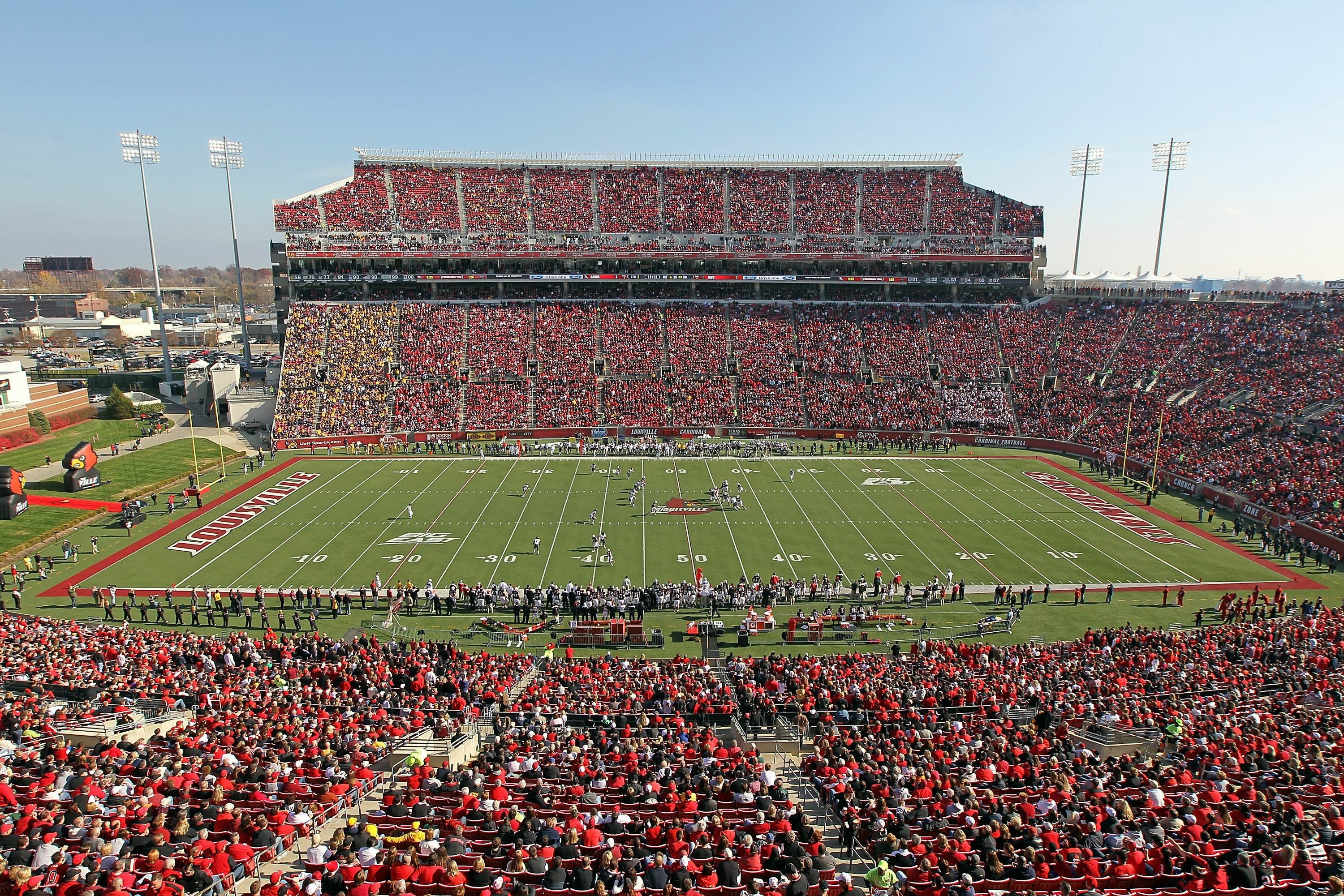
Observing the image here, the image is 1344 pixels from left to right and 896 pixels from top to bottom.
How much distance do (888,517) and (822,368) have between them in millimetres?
23871

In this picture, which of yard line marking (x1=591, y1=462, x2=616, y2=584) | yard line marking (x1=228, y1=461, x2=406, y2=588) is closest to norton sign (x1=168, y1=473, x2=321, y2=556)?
yard line marking (x1=228, y1=461, x2=406, y2=588)

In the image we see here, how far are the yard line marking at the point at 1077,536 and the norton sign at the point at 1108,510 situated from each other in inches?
36.3

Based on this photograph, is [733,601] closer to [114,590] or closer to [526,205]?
[114,590]

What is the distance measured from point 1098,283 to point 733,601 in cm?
5727

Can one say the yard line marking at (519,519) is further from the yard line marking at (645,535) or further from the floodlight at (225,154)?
the floodlight at (225,154)

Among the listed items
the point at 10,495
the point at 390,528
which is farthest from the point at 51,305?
the point at 390,528

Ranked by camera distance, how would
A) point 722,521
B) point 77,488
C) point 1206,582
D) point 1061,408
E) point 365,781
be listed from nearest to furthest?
1. point 365,781
2. point 1206,582
3. point 722,521
4. point 77,488
5. point 1061,408

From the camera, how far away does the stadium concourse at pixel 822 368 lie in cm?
4500

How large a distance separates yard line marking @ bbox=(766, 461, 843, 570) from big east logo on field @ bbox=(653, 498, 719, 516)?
4.01 metres

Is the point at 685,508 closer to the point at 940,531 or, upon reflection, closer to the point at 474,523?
the point at 474,523

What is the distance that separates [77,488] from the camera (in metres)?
37.2

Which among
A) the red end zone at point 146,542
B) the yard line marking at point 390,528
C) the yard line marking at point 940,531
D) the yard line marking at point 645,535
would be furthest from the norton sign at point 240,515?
the yard line marking at point 940,531

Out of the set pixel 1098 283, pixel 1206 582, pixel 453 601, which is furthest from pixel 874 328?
pixel 453 601

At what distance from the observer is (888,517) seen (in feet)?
114
